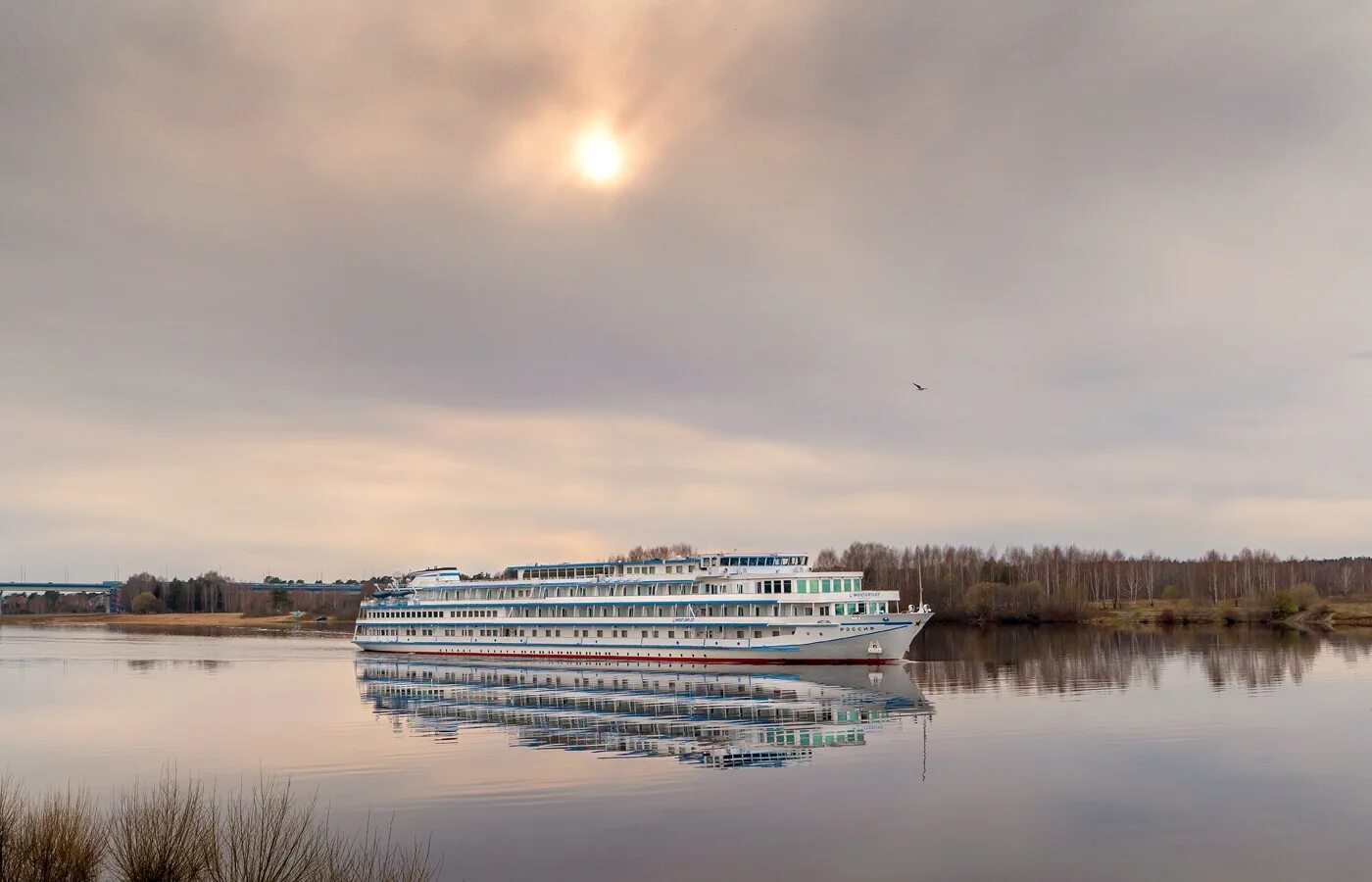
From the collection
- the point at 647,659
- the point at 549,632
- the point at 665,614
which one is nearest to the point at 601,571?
the point at 549,632

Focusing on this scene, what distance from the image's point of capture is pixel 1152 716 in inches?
2121

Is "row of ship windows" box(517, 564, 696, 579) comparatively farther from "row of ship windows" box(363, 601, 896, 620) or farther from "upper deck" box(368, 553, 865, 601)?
"row of ship windows" box(363, 601, 896, 620)

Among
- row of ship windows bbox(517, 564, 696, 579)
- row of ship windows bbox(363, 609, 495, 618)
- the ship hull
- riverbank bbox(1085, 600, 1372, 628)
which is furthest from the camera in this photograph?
riverbank bbox(1085, 600, 1372, 628)

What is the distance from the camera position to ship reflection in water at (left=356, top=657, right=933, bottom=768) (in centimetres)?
4709

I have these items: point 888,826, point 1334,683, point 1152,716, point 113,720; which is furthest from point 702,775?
point 1334,683

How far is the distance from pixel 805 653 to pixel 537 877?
57062 mm

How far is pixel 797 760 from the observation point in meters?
43.0

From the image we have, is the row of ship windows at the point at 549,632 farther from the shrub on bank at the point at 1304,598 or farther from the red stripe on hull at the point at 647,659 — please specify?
the shrub on bank at the point at 1304,598

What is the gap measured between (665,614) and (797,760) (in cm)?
4749

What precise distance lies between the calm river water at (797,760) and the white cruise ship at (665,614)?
2711 millimetres

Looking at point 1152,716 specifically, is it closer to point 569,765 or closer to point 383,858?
point 569,765

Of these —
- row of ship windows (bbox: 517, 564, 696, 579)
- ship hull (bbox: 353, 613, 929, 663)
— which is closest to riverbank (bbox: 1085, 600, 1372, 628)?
ship hull (bbox: 353, 613, 929, 663)

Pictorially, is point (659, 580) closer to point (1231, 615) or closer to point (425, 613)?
point (425, 613)

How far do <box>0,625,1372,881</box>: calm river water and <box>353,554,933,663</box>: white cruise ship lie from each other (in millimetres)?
2711
